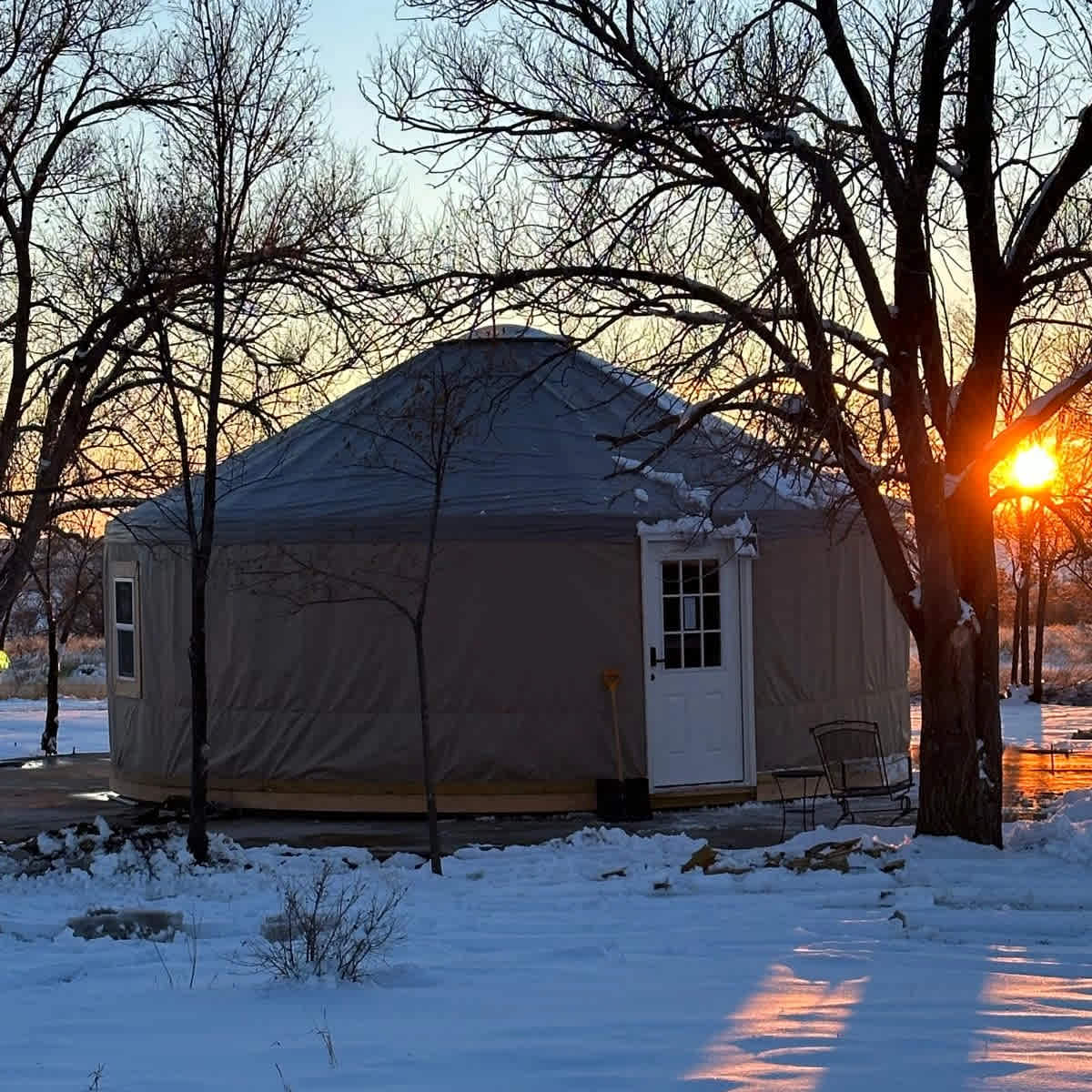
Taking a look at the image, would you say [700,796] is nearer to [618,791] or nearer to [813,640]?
[618,791]

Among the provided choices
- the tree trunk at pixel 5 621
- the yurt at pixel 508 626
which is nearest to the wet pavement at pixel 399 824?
the yurt at pixel 508 626

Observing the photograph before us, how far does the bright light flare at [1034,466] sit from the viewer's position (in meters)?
9.06

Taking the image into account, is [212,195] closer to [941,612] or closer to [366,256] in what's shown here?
[366,256]

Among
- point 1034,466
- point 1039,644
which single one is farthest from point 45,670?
point 1034,466

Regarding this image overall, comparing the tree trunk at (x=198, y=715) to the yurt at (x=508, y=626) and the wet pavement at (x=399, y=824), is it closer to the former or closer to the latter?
the wet pavement at (x=399, y=824)

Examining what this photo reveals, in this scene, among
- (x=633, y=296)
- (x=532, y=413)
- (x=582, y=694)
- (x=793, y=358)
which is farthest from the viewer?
(x=532, y=413)

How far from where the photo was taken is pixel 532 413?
11.8 meters

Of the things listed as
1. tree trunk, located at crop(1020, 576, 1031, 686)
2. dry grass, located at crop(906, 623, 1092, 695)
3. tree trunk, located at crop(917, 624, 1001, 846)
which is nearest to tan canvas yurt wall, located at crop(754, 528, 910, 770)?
tree trunk, located at crop(917, 624, 1001, 846)

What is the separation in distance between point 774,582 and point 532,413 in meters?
2.07

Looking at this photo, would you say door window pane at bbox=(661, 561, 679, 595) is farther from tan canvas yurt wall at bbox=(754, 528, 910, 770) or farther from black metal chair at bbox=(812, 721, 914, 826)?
black metal chair at bbox=(812, 721, 914, 826)

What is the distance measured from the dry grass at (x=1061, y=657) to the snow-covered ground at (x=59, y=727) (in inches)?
441

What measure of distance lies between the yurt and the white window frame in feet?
0.89

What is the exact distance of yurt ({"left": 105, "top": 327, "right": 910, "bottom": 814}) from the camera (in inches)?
419

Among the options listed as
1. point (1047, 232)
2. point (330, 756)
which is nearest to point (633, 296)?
point (1047, 232)
